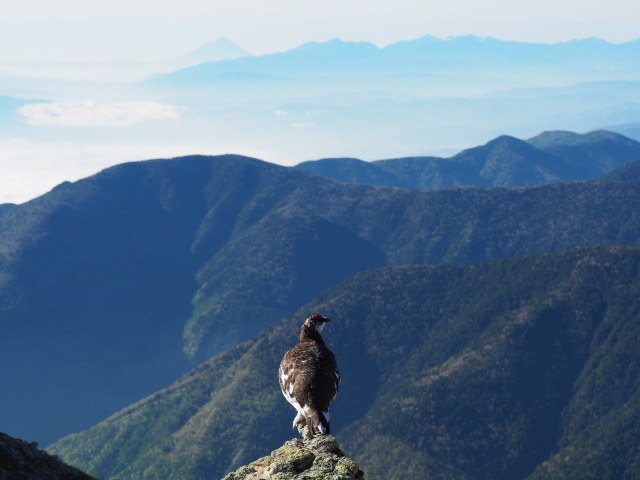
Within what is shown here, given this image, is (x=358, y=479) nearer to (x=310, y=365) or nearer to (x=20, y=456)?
(x=310, y=365)

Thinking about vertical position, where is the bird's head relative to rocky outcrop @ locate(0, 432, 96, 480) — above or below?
above

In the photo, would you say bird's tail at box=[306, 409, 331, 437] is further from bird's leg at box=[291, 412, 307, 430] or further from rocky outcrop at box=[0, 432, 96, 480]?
rocky outcrop at box=[0, 432, 96, 480]

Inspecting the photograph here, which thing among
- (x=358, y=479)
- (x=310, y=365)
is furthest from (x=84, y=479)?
(x=310, y=365)

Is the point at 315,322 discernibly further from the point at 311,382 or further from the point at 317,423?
the point at 317,423

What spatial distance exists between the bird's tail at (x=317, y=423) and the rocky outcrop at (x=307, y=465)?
31 centimetres

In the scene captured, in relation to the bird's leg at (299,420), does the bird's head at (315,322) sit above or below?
above

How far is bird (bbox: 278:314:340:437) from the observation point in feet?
112

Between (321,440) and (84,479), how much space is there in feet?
42.5

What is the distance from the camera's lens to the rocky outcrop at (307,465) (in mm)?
29953

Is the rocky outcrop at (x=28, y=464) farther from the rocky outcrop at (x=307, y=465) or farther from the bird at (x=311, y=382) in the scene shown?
the bird at (x=311, y=382)

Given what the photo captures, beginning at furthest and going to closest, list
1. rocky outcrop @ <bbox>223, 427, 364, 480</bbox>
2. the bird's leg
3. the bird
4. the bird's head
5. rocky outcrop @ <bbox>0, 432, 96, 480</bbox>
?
the bird's head
the bird's leg
the bird
rocky outcrop @ <bbox>223, 427, 364, 480</bbox>
rocky outcrop @ <bbox>0, 432, 96, 480</bbox>

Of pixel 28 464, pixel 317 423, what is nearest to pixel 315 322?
pixel 317 423

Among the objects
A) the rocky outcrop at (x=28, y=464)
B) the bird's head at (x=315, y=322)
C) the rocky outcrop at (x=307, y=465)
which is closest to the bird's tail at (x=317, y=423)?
the rocky outcrop at (x=307, y=465)

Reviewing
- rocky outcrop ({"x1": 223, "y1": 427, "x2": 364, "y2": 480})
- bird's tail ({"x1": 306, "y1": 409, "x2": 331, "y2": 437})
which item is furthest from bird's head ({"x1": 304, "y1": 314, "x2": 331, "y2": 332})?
rocky outcrop ({"x1": 223, "y1": 427, "x2": 364, "y2": 480})
